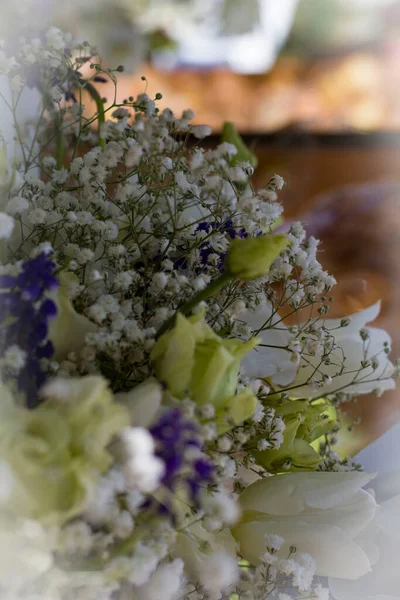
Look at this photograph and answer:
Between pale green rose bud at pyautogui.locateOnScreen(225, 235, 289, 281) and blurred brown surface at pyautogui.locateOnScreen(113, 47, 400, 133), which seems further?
blurred brown surface at pyautogui.locateOnScreen(113, 47, 400, 133)

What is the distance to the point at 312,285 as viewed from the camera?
0.37 meters

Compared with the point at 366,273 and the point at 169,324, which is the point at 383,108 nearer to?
the point at 366,273

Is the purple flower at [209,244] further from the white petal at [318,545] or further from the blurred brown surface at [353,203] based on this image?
the blurred brown surface at [353,203]

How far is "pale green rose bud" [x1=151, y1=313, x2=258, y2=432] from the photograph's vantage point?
0.26 meters

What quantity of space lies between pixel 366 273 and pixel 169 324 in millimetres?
765

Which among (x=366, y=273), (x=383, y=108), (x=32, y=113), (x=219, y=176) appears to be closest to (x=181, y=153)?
(x=219, y=176)

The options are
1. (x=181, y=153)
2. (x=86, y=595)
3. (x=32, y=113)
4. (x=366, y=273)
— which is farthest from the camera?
(x=366, y=273)

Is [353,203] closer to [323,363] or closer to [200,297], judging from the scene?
[323,363]

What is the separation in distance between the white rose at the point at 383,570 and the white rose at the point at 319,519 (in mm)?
25

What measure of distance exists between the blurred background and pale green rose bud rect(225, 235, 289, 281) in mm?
729

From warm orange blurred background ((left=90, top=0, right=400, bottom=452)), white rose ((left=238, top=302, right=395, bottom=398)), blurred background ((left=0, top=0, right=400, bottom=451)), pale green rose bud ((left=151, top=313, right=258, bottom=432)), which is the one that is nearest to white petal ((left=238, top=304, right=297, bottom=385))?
white rose ((left=238, top=302, right=395, bottom=398))

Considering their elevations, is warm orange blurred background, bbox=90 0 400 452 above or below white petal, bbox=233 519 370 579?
above

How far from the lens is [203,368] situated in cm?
26

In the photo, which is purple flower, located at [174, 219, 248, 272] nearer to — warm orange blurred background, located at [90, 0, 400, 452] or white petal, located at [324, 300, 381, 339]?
white petal, located at [324, 300, 381, 339]
